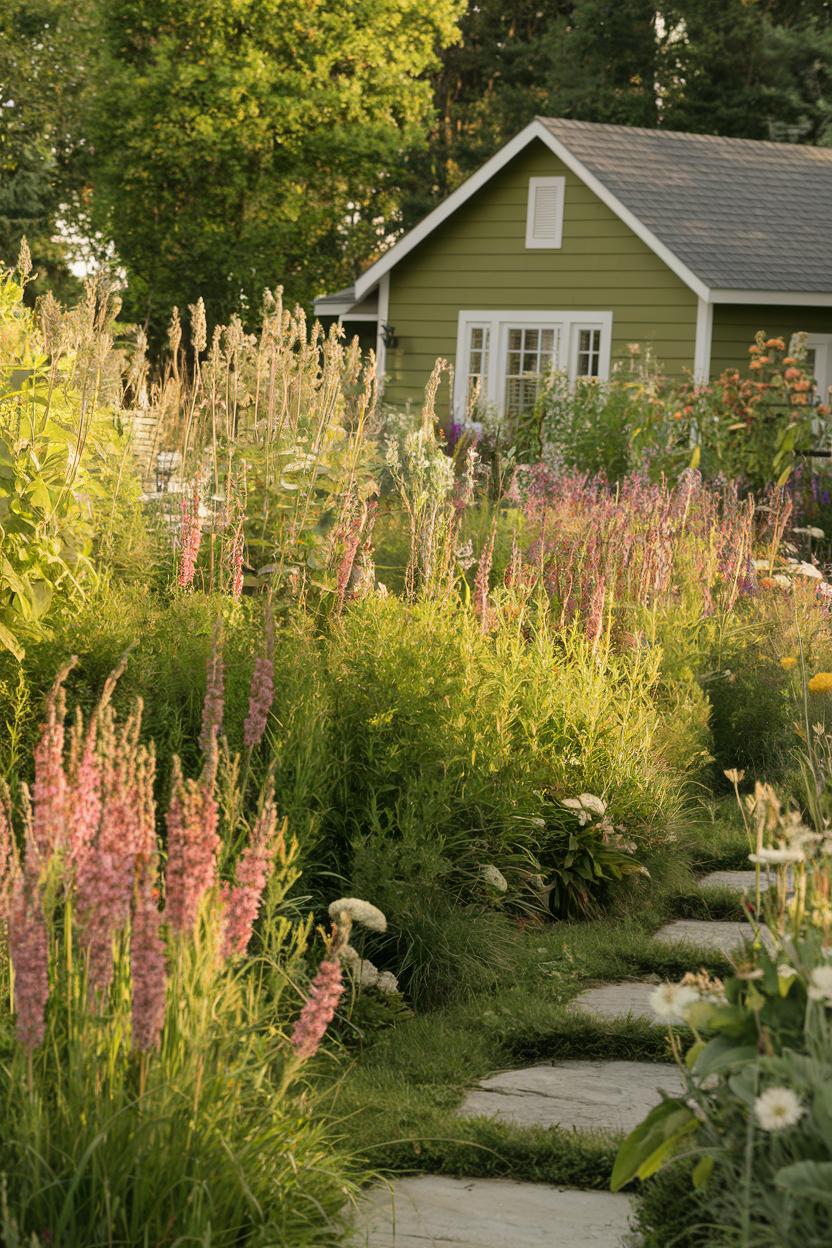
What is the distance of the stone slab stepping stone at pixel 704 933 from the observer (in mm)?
5215

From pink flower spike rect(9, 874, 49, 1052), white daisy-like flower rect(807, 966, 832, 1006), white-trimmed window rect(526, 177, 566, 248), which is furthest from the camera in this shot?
white-trimmed window rect(526, 177, 566, 248)

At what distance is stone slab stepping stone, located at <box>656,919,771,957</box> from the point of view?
5.21 m

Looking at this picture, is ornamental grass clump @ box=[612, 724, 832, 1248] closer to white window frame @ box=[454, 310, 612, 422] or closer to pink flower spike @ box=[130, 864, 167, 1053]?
pink flower spike @ box=[130, 864, 167, 1053]

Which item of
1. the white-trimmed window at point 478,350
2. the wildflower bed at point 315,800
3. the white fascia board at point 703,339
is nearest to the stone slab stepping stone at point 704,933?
the wildflower bed at point 315,800

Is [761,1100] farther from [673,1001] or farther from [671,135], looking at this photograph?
[671,135]

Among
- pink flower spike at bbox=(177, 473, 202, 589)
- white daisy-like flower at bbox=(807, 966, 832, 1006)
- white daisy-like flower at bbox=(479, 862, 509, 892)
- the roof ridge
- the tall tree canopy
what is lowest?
white daisy-like flower at bbox=(479, 862, 509, 892)

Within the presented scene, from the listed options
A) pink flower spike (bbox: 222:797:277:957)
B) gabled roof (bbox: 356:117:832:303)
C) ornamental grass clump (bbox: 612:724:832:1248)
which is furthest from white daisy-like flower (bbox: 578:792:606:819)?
gabled roof (bbox: 356:117:832:303)

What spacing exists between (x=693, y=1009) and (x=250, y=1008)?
3.08 feet

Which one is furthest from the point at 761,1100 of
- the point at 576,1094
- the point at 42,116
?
the point at 42,116

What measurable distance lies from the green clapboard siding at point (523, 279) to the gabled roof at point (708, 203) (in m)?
0.29

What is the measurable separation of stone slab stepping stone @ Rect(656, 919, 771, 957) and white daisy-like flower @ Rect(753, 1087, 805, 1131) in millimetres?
2904

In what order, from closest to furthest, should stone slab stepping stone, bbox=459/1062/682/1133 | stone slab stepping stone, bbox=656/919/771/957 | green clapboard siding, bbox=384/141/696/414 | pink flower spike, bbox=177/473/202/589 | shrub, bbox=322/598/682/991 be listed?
stone slab stepping stone, bbox=459/1062/682/1133
shrub, bbox=322/598/682/991
stone slab stepping stone, bbox=656/919/771/957
pink flower spike, bbox=177/473/202/589
green clapboard siding, bbox=384/141/696/414

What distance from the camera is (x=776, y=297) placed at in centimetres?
1811

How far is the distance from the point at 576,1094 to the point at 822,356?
54.2ft
